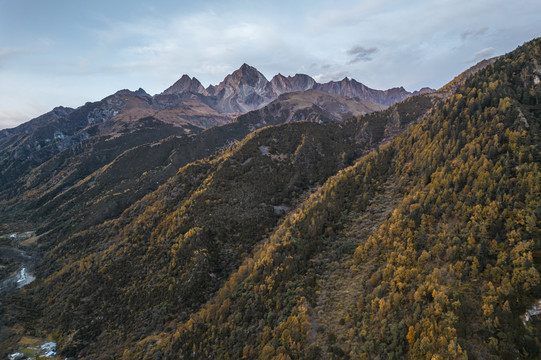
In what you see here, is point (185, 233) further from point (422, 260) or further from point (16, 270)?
point (16, 270)

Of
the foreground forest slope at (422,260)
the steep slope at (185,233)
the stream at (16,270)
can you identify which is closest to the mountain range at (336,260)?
the foreground forest slope at (422,260)

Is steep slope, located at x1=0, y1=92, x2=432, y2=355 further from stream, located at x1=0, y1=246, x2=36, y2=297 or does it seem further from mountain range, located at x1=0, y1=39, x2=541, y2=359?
stream, located at x1=0, y1=246, x2=36, y2=297

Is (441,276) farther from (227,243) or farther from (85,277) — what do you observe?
(85,277)

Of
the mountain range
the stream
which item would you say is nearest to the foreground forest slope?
the mountain range

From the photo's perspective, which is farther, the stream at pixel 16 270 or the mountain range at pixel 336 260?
the stream at pixel 16 270

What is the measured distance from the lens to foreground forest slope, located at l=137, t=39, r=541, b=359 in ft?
94.4

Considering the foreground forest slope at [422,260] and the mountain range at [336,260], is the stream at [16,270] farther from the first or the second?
the foreground forest slope at [422,260]

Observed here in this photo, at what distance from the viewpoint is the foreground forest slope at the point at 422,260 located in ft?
94.4

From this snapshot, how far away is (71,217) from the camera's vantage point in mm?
185750

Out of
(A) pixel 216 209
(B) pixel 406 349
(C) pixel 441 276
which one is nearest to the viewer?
(B) pixel 406 349

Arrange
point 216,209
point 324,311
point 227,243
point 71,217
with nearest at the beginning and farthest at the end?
point 324,311 → point 227,243 → point 216,209 → point 71,217

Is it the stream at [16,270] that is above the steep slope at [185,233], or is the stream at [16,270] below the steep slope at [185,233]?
below

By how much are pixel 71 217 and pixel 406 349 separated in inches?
9458

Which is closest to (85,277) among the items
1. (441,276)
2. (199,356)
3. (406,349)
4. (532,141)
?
(199,356)
